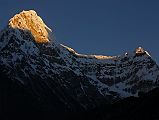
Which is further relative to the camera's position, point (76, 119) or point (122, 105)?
point (76, 119)

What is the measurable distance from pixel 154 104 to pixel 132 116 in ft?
20.2

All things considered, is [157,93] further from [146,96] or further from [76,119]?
[76,119]

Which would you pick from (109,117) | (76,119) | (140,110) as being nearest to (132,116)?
(140,110)

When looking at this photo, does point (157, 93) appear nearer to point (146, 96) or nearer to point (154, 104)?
point (146, 96)

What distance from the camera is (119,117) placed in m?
151

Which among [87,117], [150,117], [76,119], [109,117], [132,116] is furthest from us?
[76,119]

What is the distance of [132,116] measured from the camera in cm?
14550

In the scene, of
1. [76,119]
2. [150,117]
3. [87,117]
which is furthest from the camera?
[76,119]

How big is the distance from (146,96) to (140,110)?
17692mm

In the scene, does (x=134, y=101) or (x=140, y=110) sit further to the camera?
(x=134, y=101)

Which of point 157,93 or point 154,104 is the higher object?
point 157,93

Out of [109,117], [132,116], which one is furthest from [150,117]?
[109,117]

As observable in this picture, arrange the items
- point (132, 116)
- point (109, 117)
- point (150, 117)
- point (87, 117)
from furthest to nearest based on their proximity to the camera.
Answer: point (87, 117), point (109, 117), point (132, 116), point (150, 117)

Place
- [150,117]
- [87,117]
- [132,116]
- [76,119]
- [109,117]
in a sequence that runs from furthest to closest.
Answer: [76,119] → [87,117] → [109,117] → [132,116] → [150,117]
